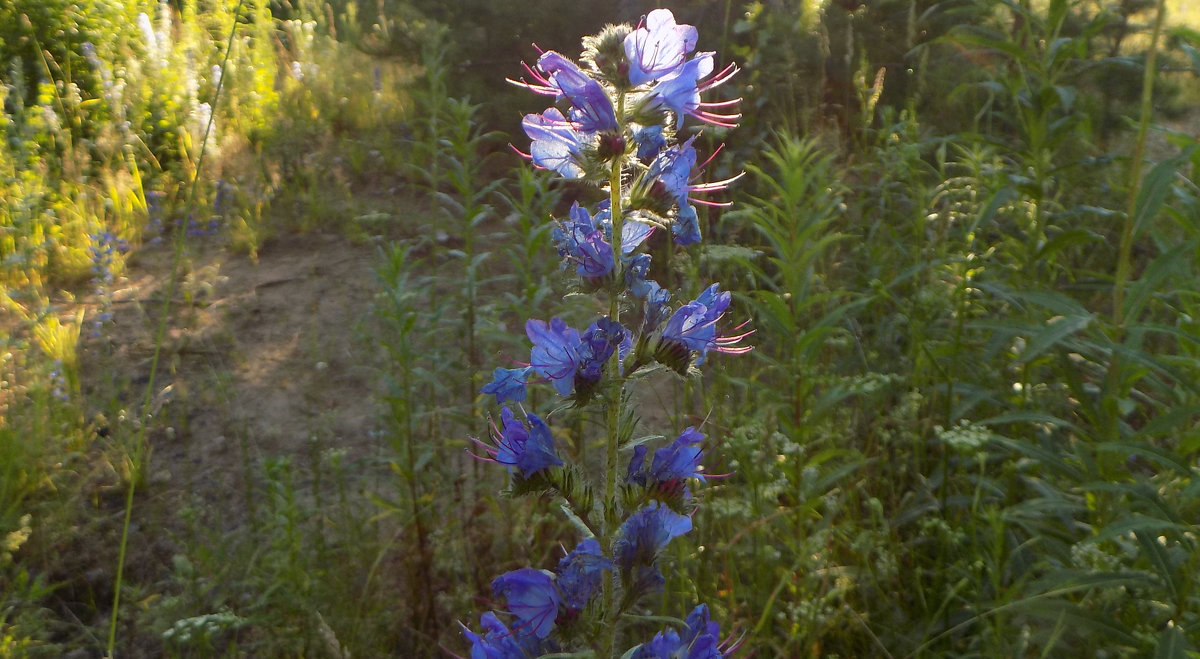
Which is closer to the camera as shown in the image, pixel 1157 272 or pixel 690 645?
pixel 690 645

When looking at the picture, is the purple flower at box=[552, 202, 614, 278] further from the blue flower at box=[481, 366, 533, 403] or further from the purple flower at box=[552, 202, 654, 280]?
the blue flower at box=[481, 366, 533, 403]

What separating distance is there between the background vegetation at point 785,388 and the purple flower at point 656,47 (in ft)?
2.81

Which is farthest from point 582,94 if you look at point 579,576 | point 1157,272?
point 1157,272

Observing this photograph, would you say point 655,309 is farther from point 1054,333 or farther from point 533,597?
point 1054,333

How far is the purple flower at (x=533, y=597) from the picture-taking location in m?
1.36

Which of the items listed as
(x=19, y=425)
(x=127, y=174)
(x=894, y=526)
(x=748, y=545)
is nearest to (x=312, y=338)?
(x=19, y=425)

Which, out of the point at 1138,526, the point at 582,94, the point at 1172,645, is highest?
the point at 582,94

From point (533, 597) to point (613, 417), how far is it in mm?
311

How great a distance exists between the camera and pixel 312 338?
461 cm

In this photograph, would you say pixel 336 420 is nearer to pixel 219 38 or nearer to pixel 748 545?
pixel 748 545

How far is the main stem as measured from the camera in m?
1.38

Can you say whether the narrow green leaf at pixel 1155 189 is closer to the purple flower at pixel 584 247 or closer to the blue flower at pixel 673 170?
the blue flower at pixel 673 170

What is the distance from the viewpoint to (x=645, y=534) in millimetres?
1383

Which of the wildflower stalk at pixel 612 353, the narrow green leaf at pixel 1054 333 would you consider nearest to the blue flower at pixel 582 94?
the wildflower stalk at pixel 612 353
